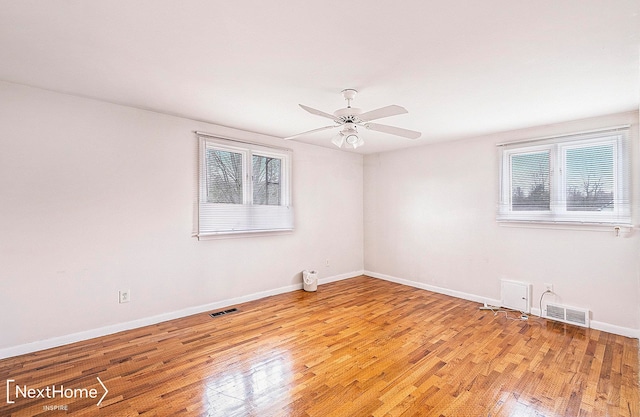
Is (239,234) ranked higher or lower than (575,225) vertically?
lower

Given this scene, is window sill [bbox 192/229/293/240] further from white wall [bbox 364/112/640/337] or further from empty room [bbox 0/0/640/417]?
white wall [bbox 364/112/640/337]

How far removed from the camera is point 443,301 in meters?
4.18

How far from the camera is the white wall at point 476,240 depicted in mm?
3146

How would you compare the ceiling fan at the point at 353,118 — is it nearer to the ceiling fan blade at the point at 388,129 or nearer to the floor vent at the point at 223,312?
the ceiling fan blade at the point at 388,129

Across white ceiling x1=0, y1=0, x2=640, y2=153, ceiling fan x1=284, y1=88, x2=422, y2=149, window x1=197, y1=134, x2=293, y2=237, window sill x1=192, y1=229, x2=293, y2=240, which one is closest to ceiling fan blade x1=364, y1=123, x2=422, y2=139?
ceiling fan x1=284, y1=88, x2=422, y2=149

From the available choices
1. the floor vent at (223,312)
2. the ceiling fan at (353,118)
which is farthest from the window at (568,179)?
the floor vent at (223,312)

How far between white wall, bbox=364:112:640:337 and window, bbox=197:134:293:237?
199 cm

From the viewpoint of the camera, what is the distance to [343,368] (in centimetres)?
240

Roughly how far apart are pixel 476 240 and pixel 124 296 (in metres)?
4.63

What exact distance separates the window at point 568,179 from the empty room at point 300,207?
19mm

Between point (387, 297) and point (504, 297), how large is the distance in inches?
61.6

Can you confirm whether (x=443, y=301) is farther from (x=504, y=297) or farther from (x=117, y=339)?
(x=117, y=339)

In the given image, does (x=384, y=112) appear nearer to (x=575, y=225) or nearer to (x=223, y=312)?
(x=575, y=225)

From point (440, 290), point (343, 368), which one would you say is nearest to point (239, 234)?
point (343, 368)
